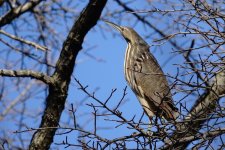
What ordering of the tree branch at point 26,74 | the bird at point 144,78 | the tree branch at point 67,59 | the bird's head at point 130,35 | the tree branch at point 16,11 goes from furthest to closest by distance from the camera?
the tree branch at point 16,11 < the bird's head at point 130,35 < the bird at point 144,78 < the tree branch at point 67,59 < the tree branch at point 26,74

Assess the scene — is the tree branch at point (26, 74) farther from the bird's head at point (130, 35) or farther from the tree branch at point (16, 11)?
the tree branch at point (16, 11)

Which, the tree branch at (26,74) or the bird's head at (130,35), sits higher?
the bird's head at (130,35)

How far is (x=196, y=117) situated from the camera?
9.84ft

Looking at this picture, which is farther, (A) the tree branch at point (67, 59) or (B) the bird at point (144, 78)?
(B) the bird at point (144, 78)

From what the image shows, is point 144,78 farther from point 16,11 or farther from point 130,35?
point 16,11

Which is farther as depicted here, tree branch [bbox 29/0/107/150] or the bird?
the bird

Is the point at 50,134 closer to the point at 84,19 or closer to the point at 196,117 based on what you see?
the point at 84,19

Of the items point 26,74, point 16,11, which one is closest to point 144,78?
point 26,74

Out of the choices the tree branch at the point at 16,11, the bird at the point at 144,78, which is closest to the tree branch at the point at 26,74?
the bird at the point at 144,78

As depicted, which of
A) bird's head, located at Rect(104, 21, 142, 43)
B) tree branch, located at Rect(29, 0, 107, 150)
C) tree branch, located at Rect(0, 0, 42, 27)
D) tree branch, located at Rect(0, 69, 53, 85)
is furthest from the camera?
tree branch, located at Rect(0, 0, 42, 27)

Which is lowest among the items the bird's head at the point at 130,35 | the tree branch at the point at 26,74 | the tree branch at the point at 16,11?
the tree branch at the point at 26,74

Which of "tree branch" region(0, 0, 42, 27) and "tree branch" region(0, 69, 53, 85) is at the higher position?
"tree branch" region(0, 0, 42, 27)

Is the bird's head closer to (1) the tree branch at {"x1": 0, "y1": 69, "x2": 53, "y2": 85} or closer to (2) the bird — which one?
(2) the bird

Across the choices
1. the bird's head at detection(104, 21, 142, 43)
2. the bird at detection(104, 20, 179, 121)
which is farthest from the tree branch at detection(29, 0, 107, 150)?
the bird's head at detection(104, 21, 142, 43)
